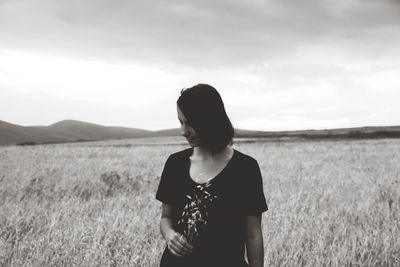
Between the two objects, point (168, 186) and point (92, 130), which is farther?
point (92, 130)

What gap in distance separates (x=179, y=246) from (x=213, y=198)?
27 cm

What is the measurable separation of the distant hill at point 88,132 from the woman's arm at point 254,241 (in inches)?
2498

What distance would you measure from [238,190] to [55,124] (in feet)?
409

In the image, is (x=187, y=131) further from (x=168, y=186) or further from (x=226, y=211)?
(x=226, y=211)

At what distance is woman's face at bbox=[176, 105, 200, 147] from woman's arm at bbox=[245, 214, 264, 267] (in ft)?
1.50

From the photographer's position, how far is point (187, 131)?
1.99 meters

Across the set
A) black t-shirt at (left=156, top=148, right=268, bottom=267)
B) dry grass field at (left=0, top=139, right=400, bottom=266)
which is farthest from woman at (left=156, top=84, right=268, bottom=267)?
dry grass field at (left=0, top=139, right=400, bottom=266)

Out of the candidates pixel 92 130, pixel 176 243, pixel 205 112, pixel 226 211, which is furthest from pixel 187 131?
pixel 92 130

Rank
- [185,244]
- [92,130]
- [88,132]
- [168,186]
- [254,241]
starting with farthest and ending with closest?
[92,130] → [88,132] → [168,186] → [254,241] → [185,244]

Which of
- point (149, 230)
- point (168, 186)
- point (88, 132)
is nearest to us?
point (168, 186)

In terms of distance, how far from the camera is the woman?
1.93 m

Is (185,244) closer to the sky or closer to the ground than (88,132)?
closer to the ground

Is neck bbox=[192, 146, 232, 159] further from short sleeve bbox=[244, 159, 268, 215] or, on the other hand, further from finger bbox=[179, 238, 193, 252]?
finger bbox=[179, 238, 193, 252]

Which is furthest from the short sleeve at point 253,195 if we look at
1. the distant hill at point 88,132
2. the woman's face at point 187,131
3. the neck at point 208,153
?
the distant hill at point 88,132
